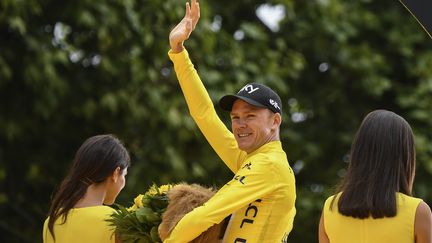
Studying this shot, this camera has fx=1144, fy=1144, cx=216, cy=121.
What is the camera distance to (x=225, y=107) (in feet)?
18.5

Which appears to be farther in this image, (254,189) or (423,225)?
(254,189)

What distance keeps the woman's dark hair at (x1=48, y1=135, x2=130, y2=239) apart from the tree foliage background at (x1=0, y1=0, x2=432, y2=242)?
518cm

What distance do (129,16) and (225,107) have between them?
595cm

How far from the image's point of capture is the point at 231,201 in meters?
5.17

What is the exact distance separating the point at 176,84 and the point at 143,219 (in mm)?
6642

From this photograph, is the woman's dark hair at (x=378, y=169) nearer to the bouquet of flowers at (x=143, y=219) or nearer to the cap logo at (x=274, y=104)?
the cap logo at (x=274, y=104)

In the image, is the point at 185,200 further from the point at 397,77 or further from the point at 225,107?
the point at 397,77

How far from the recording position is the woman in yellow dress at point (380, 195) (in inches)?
191

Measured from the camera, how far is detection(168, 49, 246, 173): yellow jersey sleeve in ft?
19.5

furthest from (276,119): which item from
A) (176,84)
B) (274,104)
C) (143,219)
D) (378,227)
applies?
(176,84)

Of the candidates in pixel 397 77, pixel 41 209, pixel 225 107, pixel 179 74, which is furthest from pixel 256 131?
pixel 397 77

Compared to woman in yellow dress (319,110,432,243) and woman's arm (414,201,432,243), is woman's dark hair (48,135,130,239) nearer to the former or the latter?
woman in yellow dress (319,110,432,243)

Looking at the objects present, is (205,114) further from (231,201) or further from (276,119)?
(231,201)

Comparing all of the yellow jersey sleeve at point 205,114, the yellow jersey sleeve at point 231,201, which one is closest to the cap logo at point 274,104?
the yellow jersey sleeve at point 231,201
